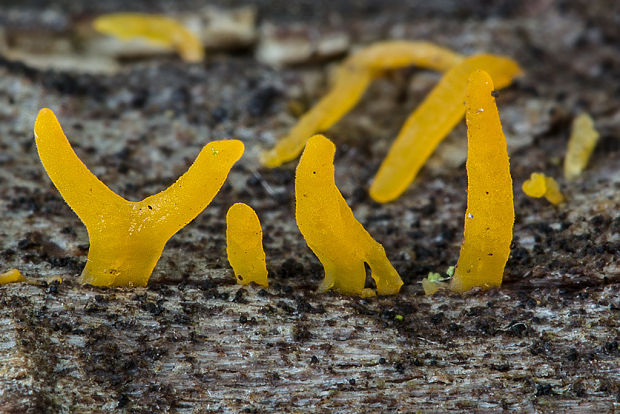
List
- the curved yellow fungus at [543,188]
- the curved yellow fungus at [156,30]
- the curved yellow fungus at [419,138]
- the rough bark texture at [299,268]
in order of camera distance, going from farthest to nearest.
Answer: the curved yellow fungus at [156,30] < the curved yellow fungus at [419,138] < the curved yellow fungus at [543,188] < the rough bark texture at [299,268]

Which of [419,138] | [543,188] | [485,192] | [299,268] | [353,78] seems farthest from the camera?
[353,78]

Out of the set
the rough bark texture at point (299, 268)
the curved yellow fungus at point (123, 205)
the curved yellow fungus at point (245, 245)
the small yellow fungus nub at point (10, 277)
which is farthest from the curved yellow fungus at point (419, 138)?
the small yellow fungus nub at point (10, 277)

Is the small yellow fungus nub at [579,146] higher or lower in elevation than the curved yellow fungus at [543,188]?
higher

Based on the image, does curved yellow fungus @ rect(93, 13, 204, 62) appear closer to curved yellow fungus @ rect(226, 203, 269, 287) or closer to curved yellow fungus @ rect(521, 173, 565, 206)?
curved yellow fungus @ rect(226, 203, 269, 287)

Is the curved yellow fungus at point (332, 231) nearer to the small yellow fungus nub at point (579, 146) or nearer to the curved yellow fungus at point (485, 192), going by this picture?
the curved yellow fungus at point (485, 192)

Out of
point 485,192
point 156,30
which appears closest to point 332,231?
point 485,192

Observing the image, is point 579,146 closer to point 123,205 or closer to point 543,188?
point 543,188

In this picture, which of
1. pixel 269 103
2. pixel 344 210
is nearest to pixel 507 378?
pixel 344 210
